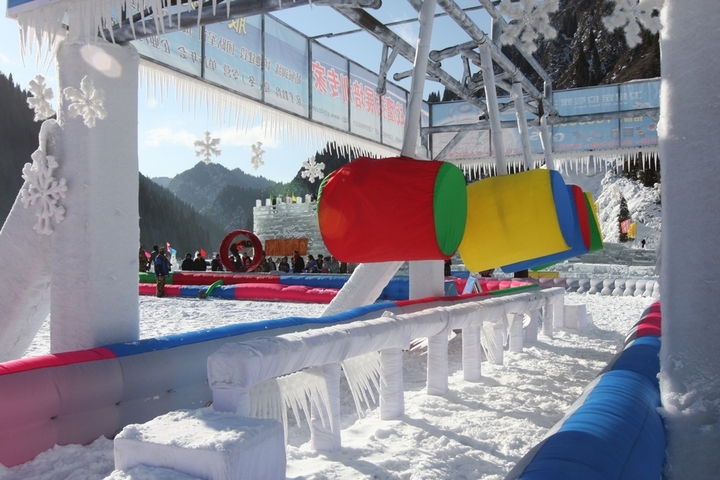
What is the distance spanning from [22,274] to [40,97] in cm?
126

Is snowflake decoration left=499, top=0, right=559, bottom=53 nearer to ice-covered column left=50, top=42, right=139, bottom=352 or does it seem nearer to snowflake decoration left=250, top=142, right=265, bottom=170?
ice-covered column left=50, top=42, right=139, bottom=352

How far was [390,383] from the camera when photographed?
10.9ft

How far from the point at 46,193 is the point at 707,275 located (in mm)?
3818

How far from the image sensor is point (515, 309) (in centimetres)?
541

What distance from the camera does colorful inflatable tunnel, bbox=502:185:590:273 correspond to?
11.9ft

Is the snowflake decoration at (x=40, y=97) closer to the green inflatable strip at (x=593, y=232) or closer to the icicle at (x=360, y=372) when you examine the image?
the icicle at (x=360, y=372)

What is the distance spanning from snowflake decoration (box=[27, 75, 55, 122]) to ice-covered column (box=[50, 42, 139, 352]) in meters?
0.09

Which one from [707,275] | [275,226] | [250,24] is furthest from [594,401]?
[275,226]

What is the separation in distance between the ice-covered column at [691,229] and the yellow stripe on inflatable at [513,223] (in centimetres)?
127

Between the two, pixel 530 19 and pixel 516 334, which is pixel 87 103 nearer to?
pixel 530 19

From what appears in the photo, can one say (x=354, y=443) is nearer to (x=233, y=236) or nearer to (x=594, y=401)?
(x=594, y=401)

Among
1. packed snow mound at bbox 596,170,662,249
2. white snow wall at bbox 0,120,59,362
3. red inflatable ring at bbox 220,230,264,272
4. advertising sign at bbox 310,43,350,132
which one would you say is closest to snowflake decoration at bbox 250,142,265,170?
advertising sign at bbox 310,43,350,132

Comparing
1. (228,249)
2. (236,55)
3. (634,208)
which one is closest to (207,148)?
(236,55)

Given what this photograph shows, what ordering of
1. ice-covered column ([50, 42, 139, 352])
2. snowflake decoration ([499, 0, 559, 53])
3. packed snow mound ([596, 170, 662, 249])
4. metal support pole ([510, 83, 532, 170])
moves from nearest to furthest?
snowflake decoration ([499, 0, 559, 53]) → ice-covered column ([50, 42, 139, 352]) → metal support pole ([510, 83, 532, 170]) → packed snow mound ([596, 170, 662, 249])
